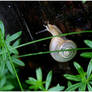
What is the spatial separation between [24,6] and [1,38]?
700 millimetres

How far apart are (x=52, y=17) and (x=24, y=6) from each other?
0.29m

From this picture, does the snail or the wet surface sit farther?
the wet surface

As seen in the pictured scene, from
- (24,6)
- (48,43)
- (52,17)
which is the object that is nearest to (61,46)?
(48,43)

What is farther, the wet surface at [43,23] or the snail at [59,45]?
the wet surface at [43,23]

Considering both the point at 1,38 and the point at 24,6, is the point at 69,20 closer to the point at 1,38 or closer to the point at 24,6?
the point at 24,6

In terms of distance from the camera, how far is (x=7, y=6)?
191cm

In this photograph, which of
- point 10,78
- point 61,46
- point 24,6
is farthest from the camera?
point 24,6

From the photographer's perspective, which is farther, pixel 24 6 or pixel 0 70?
pixel 24 6

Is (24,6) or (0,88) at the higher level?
(24,6)

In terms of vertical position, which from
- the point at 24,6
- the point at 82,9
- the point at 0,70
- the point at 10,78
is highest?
the point at 24,6

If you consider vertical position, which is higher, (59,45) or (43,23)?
(43,23)

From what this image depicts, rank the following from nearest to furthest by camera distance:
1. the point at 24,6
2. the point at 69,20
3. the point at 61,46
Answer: the point at 61,46, the point at 24,6, the point at 69,20

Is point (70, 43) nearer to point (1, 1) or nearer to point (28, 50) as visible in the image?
point (28, 50)

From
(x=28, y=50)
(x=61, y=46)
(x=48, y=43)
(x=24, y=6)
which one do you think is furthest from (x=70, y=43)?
(x=24, y=6)
